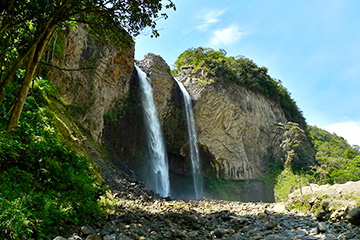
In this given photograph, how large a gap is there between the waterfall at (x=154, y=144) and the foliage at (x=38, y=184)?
1199cm

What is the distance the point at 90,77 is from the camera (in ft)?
47.4

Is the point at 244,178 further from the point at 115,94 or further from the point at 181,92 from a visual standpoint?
the point at 115,94

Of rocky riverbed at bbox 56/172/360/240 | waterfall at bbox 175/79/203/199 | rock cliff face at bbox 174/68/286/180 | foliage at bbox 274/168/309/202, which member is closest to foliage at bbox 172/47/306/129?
rock cliff face at bbox 174/68/286/180

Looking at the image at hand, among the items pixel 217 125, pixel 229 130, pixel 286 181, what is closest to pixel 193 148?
pixel 217 125

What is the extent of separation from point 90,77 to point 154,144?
7053 mm

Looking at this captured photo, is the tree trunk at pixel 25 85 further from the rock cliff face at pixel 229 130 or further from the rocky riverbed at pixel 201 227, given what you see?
the rock cliff face at pixel 229 130

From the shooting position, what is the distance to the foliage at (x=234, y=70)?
1026 inches

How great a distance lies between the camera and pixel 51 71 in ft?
36.1

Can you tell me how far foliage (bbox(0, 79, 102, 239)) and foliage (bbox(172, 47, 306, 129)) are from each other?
20525 millimetres

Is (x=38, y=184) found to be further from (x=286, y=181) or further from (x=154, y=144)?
(x=286, y=181)

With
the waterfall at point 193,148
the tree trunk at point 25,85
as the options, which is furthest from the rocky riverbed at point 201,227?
the waterfall at point 193,148

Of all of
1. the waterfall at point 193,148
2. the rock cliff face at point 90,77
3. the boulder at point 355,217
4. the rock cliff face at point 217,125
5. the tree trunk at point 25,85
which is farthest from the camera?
the rock cliff face at point 217,125

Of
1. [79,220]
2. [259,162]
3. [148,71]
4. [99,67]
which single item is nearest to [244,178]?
[259,162]

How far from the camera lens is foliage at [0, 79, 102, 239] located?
2796 millimetres
